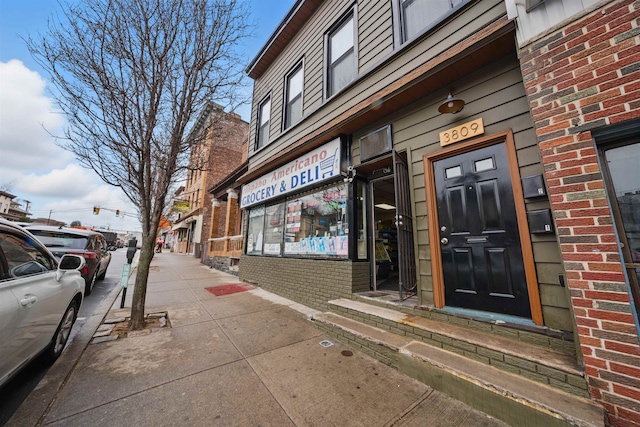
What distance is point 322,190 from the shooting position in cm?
550

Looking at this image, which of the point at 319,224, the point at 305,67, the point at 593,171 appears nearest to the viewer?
the point at 593,171

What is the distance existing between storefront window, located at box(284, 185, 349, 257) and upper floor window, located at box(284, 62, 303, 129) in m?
2.48

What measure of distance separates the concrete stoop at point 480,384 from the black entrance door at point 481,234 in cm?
61

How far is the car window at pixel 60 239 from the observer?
5.89 meters

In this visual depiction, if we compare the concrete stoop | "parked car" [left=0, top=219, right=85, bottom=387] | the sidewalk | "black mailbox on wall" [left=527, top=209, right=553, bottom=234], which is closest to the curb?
the sidewalk

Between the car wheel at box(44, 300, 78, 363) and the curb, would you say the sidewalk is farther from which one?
the car wheel at box(44, 300, 78, 363)

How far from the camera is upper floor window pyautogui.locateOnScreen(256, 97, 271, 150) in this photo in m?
8.10

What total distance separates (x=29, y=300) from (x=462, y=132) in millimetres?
5038

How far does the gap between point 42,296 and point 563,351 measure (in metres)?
4.99

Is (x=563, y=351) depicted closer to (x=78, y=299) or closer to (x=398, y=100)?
(x=398, y=100)

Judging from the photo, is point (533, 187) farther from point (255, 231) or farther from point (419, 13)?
point (255, 231)

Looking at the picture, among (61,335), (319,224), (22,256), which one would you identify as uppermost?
(319,224)

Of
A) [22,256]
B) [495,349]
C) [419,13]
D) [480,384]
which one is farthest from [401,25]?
[22,256]

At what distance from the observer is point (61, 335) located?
2.96 m
